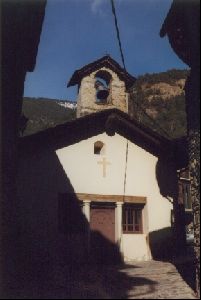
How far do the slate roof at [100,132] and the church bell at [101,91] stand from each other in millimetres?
2656

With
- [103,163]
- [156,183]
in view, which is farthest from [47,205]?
[156,183]

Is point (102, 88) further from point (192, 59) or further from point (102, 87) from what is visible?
point (192, 59)

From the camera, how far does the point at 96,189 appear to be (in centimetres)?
1190

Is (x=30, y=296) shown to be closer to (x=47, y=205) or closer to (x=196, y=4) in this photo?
(x=47, y=205)

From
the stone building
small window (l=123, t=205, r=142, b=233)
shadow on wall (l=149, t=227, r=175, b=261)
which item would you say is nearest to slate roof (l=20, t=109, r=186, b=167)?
small window (l=123, t=205, r=142, b=233)

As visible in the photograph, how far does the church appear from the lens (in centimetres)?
1095

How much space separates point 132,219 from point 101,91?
557 cm

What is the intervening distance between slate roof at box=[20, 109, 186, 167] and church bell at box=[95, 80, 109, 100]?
266cm

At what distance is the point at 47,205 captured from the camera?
436 inches

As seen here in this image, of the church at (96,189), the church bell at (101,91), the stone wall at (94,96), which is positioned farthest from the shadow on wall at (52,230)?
the church bell at (101,91)

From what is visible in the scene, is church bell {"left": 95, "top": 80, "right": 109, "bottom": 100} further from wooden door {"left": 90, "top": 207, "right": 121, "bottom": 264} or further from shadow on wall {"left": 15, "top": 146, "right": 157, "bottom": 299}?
wooden door {"left": 90, "top": 207, "right": 121, "bottom": 264}

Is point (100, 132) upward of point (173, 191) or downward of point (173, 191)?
upward

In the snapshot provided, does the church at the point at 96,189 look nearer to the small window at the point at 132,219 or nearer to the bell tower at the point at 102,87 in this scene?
the small window at the point at 132,219

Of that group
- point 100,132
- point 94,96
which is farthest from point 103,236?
point 94,96
